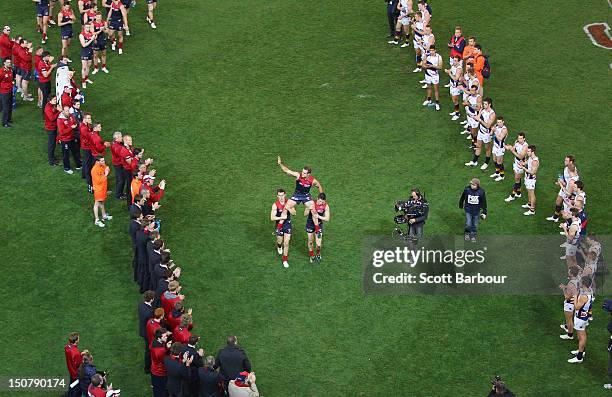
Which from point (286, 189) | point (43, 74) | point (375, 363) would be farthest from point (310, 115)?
point (375, 363)

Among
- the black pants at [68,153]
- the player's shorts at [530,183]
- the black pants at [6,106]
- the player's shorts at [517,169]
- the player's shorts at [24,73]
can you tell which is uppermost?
the player's shorts at [24,73]

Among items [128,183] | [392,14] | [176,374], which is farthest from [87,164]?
[392,14]

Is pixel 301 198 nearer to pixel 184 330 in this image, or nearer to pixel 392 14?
pixel 184 330

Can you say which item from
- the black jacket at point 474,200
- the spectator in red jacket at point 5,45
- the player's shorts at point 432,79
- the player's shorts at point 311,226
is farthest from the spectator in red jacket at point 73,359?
the player's shorts at point 432,79

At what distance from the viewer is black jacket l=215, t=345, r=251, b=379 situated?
77.4 ft

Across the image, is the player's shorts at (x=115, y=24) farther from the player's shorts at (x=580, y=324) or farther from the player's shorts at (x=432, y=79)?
the player's shorts at (x=580, y=324)

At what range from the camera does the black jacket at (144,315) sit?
2508 centimetres

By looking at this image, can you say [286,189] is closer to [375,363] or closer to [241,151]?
[241,151]

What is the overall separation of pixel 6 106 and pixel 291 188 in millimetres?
9047

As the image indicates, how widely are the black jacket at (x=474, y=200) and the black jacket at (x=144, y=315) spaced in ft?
28.3

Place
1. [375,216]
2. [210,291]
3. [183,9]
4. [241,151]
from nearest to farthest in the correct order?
[210,291]
[375,216]
[241,151]
[183,9]

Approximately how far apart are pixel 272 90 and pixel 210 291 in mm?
10136

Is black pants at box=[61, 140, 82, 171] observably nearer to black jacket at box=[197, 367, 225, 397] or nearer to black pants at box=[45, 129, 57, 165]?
black pants at box=[45, 129, 57, 165]

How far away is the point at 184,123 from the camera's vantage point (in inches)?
1378
